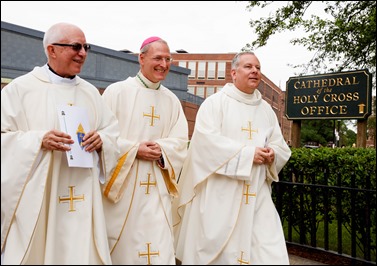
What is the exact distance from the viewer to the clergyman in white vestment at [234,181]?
341cm

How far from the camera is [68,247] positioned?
2.69 meters

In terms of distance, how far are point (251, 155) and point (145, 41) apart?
1.47m

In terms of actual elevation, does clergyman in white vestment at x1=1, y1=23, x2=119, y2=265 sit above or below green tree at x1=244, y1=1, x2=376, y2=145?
below

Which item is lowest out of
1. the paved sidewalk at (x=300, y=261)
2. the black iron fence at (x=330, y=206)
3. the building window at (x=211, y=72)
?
the paved sidewalk at (x=300, y=261)

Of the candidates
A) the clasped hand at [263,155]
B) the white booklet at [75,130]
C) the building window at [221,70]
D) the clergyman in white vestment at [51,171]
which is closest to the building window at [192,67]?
the building window at [221,70]

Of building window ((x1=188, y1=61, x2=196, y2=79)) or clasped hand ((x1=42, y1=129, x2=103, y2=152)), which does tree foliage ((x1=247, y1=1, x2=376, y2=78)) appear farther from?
building window ((x1=188, y1=61, x2=196, y2=79))

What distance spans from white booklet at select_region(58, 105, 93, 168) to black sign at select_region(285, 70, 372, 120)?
4644 millimetres

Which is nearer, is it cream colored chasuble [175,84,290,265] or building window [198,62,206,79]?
cream colored chasuble [175,84,290,265]

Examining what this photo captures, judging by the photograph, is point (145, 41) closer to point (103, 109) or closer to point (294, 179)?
point (103, 109)

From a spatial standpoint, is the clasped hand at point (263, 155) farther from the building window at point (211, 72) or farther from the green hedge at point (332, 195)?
the building window at point (211, 72)

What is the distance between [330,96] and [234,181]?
354cm

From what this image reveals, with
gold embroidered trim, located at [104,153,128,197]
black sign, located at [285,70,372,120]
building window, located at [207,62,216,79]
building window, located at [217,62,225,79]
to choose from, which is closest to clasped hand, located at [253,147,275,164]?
gold embroidered trim, located at [104,153,128,197]

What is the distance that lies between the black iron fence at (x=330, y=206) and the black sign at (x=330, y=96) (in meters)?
1.77

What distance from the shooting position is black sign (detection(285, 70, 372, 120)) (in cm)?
Result: 586
